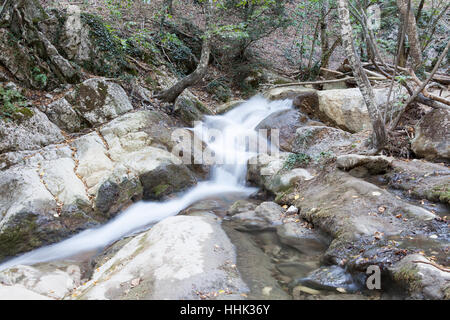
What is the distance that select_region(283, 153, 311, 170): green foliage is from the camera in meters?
6.97

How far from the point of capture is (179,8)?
51.9ft

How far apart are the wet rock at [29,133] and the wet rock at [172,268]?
413cm

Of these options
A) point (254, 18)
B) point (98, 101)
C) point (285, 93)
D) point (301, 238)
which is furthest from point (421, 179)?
point (254, 18)

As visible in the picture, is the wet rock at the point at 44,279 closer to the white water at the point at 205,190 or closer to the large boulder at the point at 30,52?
the white water at the point at 205,190

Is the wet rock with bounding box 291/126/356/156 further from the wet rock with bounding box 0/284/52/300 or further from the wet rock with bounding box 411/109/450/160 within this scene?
the wet rock with bounding box 0/284/52/300

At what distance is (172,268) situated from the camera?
10.6 feet

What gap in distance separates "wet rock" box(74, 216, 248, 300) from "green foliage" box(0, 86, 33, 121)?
469cm

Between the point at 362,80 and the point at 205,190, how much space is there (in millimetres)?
4672

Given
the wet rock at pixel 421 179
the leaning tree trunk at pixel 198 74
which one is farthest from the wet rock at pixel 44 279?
the leaning tree trunk at pixel 198 74

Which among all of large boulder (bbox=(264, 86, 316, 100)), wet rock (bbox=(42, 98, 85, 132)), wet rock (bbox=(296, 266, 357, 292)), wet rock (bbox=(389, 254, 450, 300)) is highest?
large boulder (bbox=(264, 86, 316, 100))

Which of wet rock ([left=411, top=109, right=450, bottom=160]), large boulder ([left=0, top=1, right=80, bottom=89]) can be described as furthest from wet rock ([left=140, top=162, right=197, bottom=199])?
wet rock ([left=411, top=109, right=450, bottom=160])

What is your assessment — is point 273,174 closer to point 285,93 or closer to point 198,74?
point 198,74
